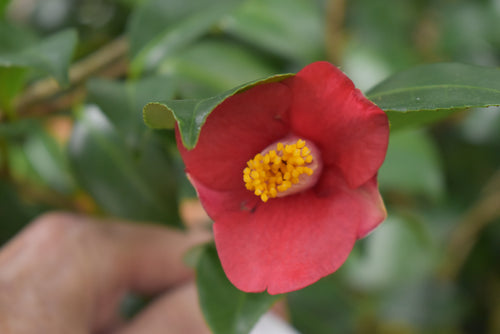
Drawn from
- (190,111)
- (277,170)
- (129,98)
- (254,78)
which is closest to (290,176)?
(277,170)

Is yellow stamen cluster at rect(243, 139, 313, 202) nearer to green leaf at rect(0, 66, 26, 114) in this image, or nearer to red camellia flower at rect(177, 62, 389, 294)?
red camellia flower at rect(177, 62, 389, 294)

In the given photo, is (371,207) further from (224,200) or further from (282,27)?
Result: (282,27)

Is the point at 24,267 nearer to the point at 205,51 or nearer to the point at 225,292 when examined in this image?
the point at 225,292

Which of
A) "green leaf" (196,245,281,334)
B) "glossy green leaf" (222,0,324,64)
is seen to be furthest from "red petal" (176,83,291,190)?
"glossy green leaf" (222,0,324,64)

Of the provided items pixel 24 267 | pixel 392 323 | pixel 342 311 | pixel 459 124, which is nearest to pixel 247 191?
pixel 24 267

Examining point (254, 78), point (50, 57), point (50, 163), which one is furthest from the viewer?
point (50, 163)

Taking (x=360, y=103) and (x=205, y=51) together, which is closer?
(x=360, y=103)

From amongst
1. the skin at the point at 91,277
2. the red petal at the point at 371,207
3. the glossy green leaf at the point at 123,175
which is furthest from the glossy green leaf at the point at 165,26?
the red petal at the point at 371,207
